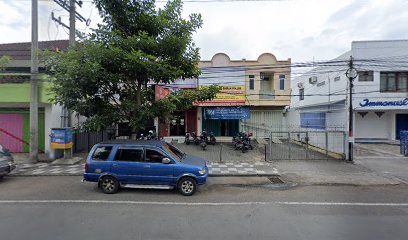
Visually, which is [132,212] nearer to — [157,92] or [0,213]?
[0,213]

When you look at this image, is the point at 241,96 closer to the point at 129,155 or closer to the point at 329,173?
the point at 329,173

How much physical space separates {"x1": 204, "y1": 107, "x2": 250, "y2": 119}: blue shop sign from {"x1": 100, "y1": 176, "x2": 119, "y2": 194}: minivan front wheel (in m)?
11.5

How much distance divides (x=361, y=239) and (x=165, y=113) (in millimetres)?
6257

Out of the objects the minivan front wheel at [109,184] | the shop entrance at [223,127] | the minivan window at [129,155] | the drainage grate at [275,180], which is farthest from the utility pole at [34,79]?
the shop entrance at [223,127]

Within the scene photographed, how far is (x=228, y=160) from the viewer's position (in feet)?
41.9

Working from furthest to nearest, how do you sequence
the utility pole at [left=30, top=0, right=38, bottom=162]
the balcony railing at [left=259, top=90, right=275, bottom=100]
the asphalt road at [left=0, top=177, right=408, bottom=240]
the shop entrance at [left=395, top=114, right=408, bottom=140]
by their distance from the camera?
the shop entrance at [left=395, top=114, right=408, bottom=140] → the balcony railing at [left=259, top=90, right=275, bottom=100] → the utility pole at [left=30, top=0, right=38, bottom=162] → the asphalt road at [left=0, top=177, right=408, bottom=240]

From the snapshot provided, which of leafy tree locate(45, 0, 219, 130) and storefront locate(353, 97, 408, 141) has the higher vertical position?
leafy tree locate(45, 0, 219, 130)

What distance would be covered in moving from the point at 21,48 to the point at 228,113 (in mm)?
16100

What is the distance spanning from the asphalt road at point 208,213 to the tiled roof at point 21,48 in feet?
42.2

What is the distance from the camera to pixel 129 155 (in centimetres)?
743

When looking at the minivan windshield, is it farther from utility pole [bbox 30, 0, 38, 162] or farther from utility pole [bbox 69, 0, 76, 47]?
utility pole [bbox 69, 0, 76, 47]

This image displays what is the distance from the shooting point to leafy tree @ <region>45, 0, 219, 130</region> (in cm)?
733

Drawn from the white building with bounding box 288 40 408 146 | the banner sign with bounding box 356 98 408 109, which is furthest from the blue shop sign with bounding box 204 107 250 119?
the banner sign with bounding box 356 98 408 109

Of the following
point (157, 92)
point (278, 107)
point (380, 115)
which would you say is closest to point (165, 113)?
point (157, 92)
